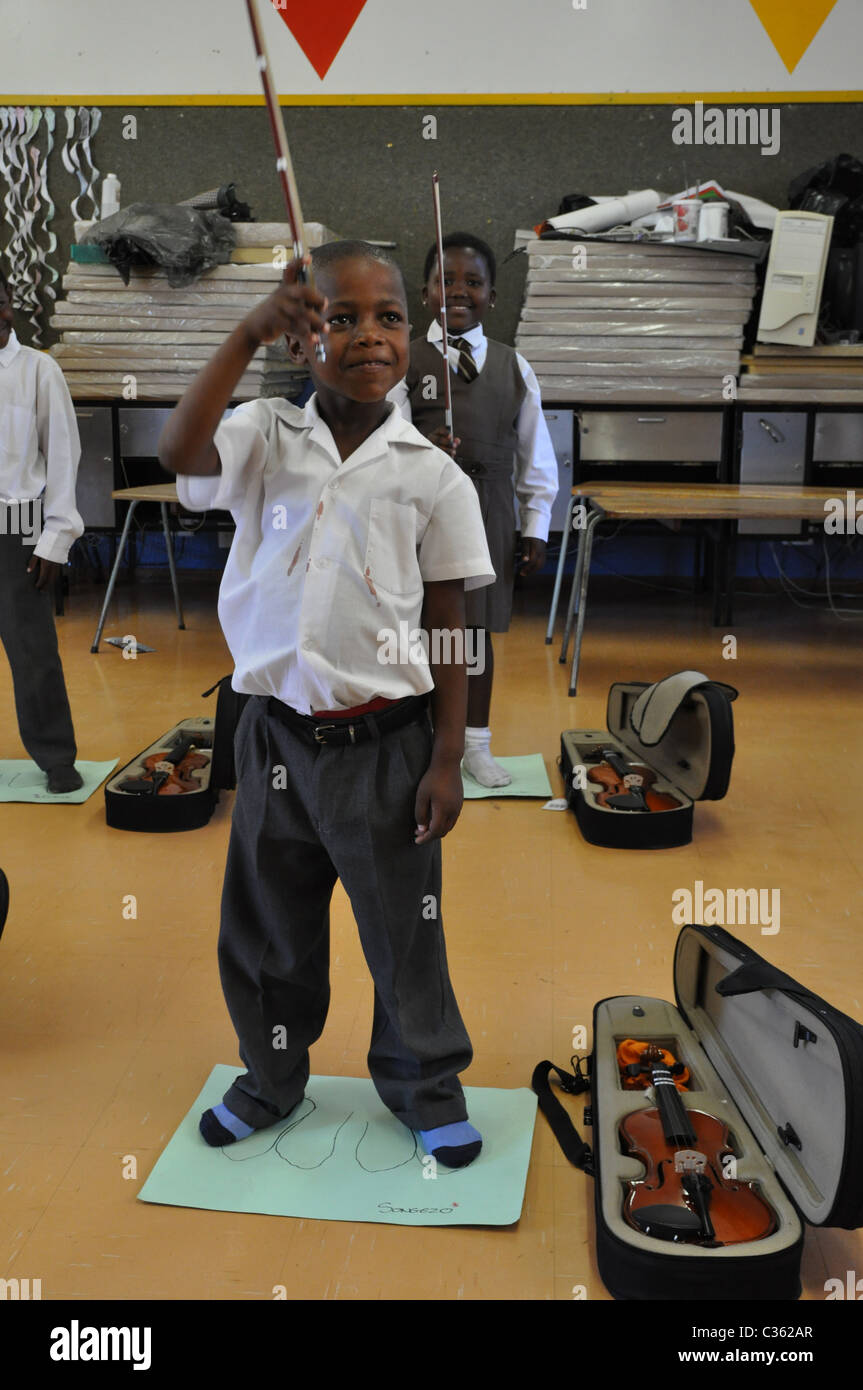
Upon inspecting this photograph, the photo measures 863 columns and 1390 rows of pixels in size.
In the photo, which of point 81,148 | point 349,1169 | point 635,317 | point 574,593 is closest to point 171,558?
point 574,593

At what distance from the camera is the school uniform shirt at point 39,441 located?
9.18 ft

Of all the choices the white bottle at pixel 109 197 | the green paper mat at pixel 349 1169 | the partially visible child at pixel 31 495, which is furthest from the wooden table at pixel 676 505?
the white bottle at pixel 109 197

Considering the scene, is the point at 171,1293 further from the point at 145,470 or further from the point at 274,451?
the point at 145,470

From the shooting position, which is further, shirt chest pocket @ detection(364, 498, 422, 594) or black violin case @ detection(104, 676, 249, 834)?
black violin case @ detection(104, 676, 249, 834)

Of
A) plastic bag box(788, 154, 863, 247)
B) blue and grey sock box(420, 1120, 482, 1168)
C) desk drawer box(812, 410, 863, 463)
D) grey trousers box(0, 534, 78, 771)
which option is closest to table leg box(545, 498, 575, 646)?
desk drawer box(812, 410, 863, 463)

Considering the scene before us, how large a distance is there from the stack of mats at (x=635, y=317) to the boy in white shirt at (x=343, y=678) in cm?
387

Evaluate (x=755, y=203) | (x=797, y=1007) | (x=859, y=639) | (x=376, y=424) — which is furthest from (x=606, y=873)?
(x=755, y=203)

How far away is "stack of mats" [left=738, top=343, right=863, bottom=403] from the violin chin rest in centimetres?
421

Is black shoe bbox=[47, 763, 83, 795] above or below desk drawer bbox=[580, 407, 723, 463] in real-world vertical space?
below

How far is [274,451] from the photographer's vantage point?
140 cm

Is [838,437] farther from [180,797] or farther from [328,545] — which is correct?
[328,545]

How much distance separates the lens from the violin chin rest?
135cm

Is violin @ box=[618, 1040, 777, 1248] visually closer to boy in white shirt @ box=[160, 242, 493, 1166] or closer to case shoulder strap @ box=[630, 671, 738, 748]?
boy in white shirt @ box=[160, 242, 493, 1166]

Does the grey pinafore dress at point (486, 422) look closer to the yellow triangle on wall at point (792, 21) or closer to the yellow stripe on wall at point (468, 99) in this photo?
the yellow stripe on wall at point (468, 99)
